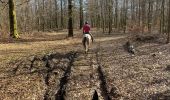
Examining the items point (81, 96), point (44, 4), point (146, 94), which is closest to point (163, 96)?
point (146, 94)

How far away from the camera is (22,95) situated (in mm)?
14875

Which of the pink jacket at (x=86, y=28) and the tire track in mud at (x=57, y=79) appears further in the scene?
the pink jacket at (x=86, y=28)

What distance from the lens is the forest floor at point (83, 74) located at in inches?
591

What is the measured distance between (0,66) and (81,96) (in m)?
7.83

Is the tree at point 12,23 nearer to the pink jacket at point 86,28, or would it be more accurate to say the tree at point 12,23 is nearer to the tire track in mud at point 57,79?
the pink jacket at point 86,28

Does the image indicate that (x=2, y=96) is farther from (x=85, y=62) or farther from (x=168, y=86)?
(x=85, y=62)

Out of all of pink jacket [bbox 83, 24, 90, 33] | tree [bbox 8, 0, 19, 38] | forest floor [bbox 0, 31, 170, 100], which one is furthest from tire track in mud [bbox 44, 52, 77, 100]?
tree [bbox 8, 0, 19, 38]

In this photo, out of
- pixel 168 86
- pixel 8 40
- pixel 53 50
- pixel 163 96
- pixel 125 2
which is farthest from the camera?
pixel 125 2

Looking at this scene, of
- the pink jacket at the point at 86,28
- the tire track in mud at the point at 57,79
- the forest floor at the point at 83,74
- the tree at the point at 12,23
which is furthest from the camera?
the tree at the point at 12,23

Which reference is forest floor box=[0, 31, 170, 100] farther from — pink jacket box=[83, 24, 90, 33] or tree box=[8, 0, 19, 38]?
tree box=[8, 0, 19, 38]

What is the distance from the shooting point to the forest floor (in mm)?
15023

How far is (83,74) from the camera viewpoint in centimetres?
1905

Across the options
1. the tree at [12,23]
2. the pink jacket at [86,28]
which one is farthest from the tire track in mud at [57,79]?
the tree at [12,23]

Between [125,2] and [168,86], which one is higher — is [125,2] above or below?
above
